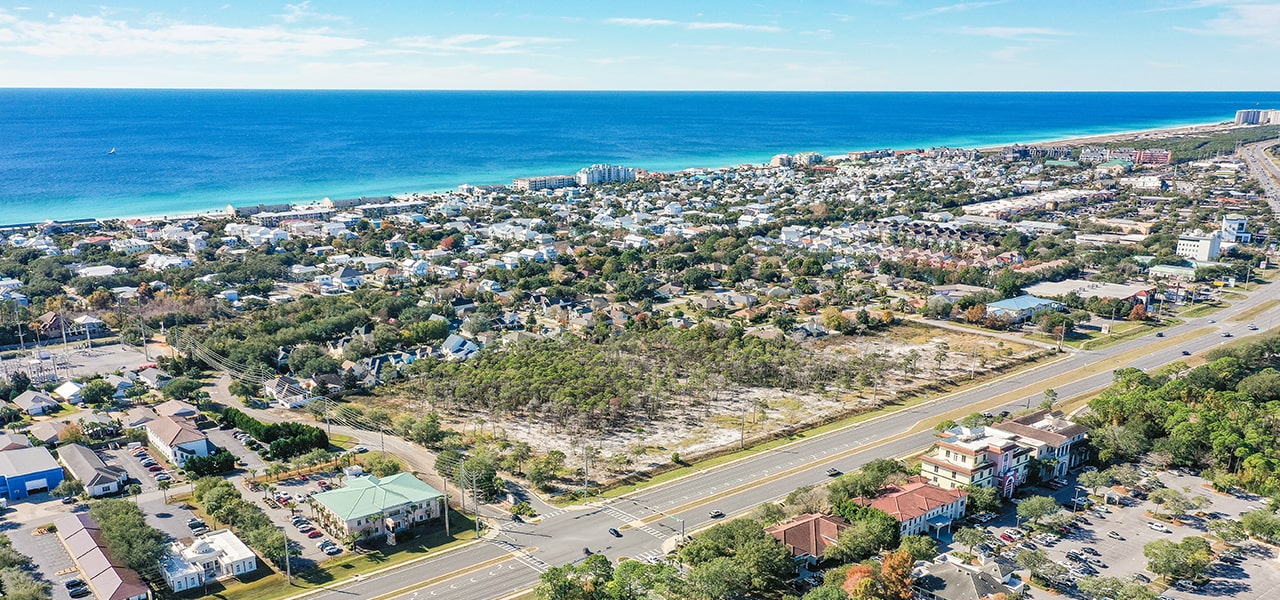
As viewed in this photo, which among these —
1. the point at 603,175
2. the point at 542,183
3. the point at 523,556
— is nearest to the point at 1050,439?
the point at 523,556

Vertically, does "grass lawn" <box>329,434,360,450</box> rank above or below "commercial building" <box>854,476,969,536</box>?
below

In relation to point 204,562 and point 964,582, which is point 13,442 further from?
point 964,582

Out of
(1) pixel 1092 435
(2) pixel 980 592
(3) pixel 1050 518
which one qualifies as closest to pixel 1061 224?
(1) pixel 1092 435

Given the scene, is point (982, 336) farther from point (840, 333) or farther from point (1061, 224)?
point (1061, 224)

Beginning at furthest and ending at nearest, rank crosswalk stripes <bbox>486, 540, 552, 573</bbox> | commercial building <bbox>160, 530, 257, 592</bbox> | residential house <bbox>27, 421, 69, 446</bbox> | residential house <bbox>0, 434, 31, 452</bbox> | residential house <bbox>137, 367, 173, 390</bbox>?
residential house <bbox>137, 367, 173, 390</bbox>, residential house <bbox>27, 421, 69, 446</bbox>, residential house <bbox>0, 434, 31, 452</bbox>, crosswalk stripes <bbox>486, 540, 552, 573</bbox>, commercial building <bbox>160, 530, 257, 592</bbox>

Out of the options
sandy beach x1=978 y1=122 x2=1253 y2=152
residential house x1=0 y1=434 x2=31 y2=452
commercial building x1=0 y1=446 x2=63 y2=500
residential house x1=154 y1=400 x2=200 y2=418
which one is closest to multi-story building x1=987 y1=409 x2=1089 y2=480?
residential house x1=154 y1=400 x2=200 y2=418

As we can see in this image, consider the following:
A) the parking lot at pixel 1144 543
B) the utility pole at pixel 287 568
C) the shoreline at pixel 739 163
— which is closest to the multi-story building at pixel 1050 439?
the parking lot at pixel 1144 543

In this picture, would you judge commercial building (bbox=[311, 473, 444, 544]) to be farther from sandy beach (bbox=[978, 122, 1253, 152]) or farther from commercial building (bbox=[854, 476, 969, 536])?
sandy beach (bbox=[978, 122, 1253, 152])

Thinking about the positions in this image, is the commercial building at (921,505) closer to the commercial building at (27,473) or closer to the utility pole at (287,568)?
the utility pole at (287,568)
